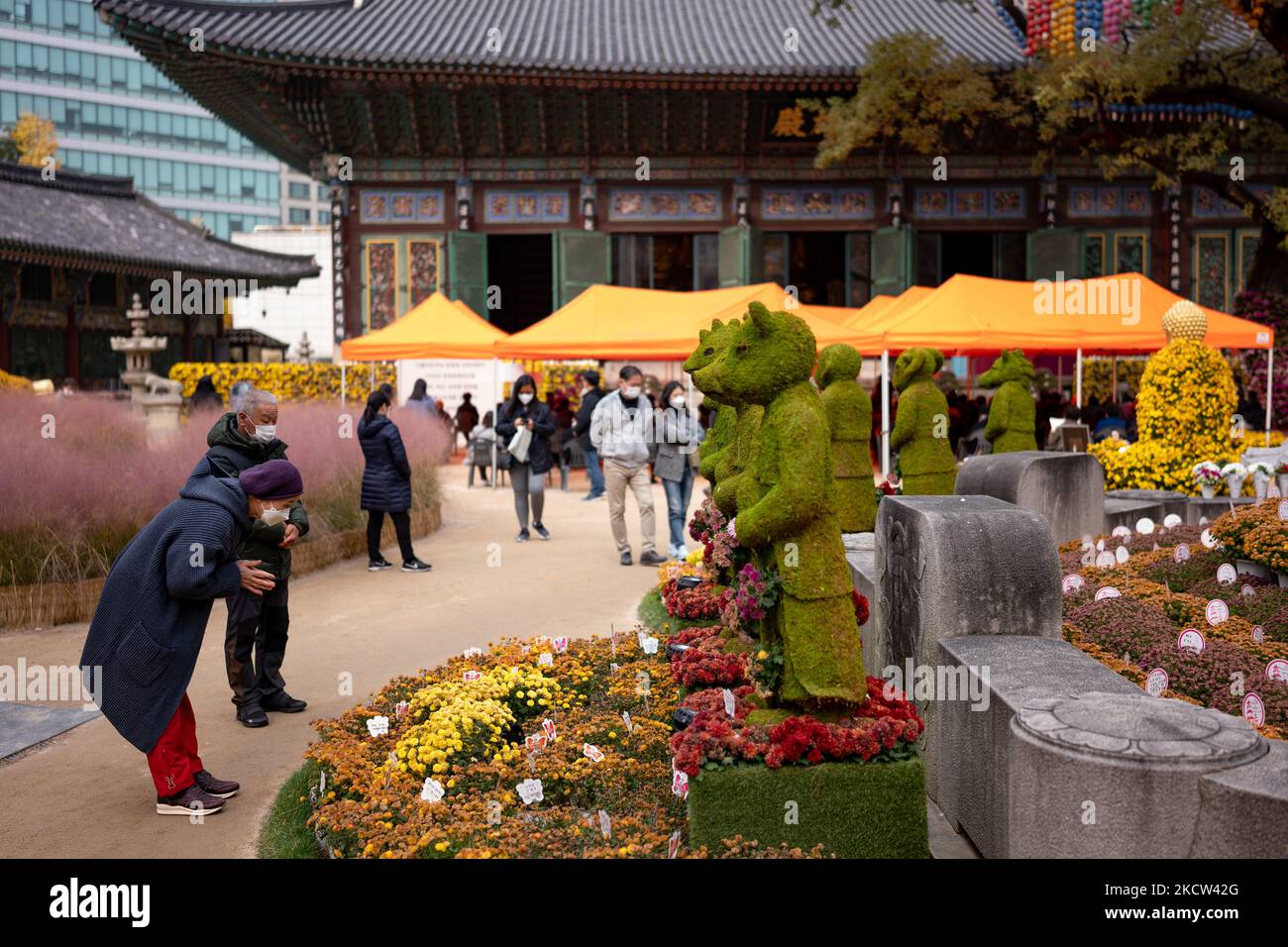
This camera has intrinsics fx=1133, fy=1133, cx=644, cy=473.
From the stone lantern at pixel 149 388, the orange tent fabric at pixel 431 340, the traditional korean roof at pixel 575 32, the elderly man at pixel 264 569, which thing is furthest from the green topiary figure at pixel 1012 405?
the traditional korean roof at pixel 575 32

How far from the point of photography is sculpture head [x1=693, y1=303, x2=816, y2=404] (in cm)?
438

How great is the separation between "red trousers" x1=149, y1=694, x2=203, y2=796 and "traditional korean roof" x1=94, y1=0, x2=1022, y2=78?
55.3 feet

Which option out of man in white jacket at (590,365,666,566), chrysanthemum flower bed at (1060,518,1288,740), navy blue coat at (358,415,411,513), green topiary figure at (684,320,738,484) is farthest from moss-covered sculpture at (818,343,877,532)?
navy blue coat at (358,415,411,513)

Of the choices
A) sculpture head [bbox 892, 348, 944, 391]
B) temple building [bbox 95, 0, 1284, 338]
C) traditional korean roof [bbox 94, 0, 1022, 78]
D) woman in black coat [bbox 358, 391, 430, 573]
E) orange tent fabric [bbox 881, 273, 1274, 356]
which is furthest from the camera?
temple building [bbox 95, 0, 1284, 338]

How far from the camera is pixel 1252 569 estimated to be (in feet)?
22.7

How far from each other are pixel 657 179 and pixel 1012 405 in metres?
13.9

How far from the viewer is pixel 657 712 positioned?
A: 18.6 ft

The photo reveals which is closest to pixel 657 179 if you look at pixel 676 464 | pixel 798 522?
pixel 676 464

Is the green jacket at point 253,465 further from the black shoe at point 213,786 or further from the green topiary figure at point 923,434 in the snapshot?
the green topiary figure at point 923,434

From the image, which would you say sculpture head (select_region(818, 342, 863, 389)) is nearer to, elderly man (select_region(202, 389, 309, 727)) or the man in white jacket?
the man in white jacket

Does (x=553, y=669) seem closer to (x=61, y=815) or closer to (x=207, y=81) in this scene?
(x=61, y=815)

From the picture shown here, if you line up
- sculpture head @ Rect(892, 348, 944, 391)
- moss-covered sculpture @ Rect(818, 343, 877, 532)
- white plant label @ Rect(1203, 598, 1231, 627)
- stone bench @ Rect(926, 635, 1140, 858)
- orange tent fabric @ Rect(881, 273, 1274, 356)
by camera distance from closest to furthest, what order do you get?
stone bench @ Rect(926, 635, 1140, 858)
white plant label @ Rect(1203, 598, 1231, 627)
moss-covered sculpture @ Rect(818, 343, 877, 532)
sculpture head @ Rect(892, 348, 944, 391)
orange tent fabric @ Rect(881, 273, 1274, 356)

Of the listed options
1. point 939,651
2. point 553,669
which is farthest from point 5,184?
point 939,651

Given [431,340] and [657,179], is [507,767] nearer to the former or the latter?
[431,340]
